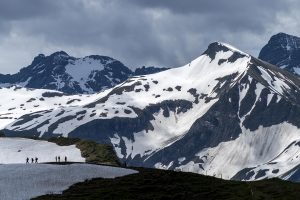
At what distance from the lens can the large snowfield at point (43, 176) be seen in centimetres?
11225

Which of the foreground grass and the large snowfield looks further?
the large snowfield

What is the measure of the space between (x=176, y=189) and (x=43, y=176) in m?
26.4

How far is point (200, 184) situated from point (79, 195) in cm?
2193

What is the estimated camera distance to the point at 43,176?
12456 centimetres

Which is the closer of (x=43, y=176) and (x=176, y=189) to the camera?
(x=176, y=189)

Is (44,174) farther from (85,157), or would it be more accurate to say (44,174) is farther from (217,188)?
(85,157)

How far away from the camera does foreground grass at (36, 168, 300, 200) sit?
106412 millimetres

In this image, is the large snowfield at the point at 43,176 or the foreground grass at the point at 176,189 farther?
the large snowfield at the point at 43,176

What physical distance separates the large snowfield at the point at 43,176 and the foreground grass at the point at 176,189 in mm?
3141

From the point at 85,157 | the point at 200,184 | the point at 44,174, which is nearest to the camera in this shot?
the point at 200,184

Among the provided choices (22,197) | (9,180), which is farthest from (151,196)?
(9,180)

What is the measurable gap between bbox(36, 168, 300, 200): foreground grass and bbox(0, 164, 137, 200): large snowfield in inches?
124

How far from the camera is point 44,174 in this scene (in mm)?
126250

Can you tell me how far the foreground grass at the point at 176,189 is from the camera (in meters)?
106
